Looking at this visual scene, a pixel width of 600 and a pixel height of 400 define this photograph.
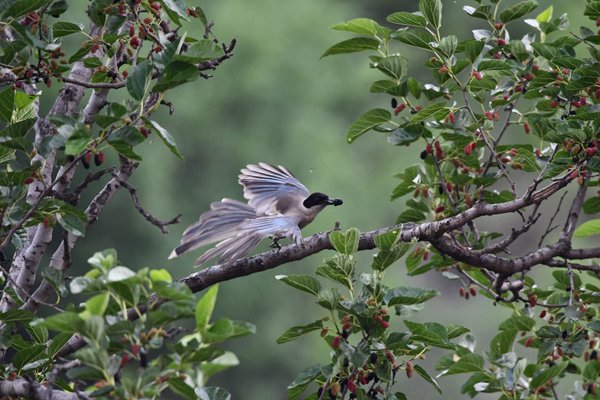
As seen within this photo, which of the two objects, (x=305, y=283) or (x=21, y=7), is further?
(x=305, y=283)

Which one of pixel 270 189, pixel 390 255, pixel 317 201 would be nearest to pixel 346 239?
pixel 390 255

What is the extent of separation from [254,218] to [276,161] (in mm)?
4475

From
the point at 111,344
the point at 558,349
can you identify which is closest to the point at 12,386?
the point at 111,344

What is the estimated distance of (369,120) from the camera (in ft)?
6.24

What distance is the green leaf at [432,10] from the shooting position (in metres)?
1.74

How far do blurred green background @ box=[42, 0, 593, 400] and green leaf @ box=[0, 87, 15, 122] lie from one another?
4674 millimetres

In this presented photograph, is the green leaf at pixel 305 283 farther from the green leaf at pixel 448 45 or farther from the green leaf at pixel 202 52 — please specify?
the green leaf at pixel 448 45

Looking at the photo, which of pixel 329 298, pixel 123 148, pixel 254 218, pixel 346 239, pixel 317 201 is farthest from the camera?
pixel 317 201

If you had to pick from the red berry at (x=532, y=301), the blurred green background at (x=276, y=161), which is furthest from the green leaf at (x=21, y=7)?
the blurred green background at (x=276, y=161)

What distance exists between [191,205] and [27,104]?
210 inches

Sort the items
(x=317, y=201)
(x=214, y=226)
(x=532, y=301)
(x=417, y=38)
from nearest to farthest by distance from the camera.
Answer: (x=417, y=38) < (x=532, y=301) < (x=214, y=226) < (x=317, y=201)

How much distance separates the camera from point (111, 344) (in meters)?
1.05

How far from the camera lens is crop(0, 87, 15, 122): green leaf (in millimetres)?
1510

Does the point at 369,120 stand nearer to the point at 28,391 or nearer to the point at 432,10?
the point at 432,10
